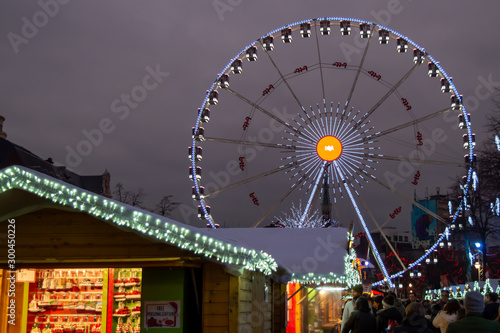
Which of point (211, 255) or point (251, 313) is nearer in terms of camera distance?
point (211, 255)

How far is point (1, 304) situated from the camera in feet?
31.7

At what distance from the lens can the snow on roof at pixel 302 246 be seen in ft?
45.5

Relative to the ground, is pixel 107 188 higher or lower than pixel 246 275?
→ higher

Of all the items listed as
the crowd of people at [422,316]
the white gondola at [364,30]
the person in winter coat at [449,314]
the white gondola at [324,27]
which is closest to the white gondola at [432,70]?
the white gondola at [364,30]

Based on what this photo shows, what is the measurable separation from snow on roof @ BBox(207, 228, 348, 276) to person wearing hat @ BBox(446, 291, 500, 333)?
8.23m

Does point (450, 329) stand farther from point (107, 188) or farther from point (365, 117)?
point (107, 188)

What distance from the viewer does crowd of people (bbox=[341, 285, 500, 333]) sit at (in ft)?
17.3

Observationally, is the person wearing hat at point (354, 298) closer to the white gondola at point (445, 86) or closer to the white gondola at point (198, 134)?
the white gondola at point (198, 134)

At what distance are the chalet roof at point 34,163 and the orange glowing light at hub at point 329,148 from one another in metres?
16.5

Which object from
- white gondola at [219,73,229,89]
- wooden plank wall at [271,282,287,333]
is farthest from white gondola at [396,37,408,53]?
wooden plank wall at [271,282,287,333]

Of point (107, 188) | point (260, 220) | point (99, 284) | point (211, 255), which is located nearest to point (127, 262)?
point (211, 255)

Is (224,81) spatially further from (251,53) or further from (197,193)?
(197,193)

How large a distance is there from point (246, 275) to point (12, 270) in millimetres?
3370

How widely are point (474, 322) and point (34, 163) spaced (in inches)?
1469
